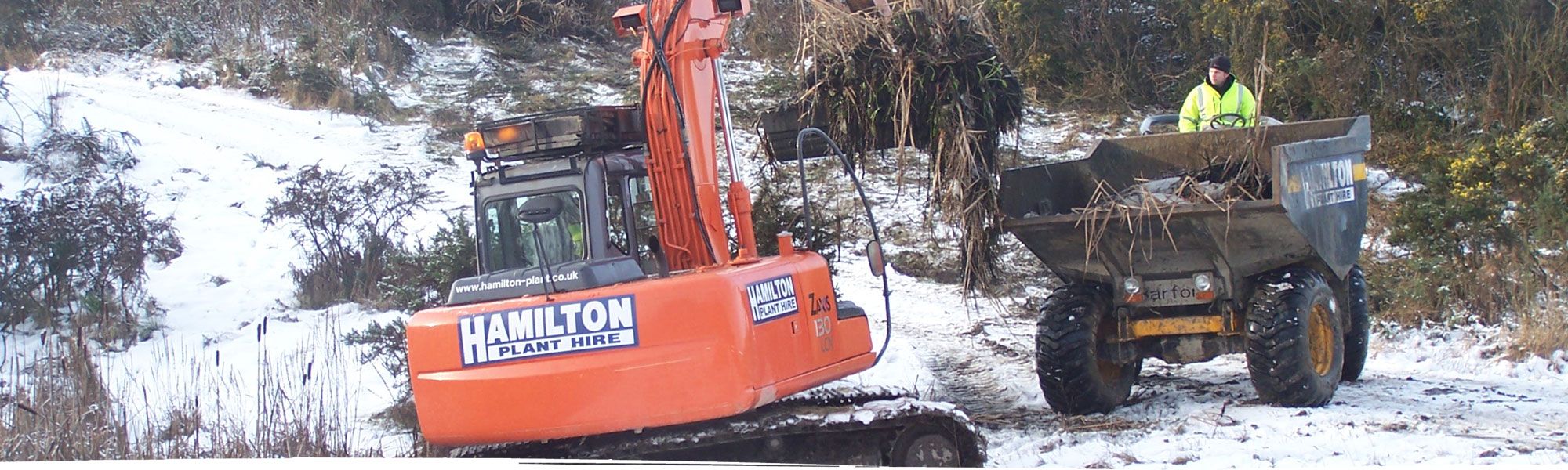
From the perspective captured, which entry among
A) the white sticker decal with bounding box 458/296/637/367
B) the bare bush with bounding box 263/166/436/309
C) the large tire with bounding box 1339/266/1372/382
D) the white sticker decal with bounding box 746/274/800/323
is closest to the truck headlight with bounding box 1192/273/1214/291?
the large tire with bounding box 1339/266/1372/382

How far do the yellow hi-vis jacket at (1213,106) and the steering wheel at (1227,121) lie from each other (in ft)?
0.08

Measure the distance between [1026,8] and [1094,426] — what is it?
11.3 metres

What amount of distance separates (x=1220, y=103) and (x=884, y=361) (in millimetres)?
2903

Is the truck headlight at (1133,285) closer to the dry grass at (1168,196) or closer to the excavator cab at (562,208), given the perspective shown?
the dry grass at (1168,196)

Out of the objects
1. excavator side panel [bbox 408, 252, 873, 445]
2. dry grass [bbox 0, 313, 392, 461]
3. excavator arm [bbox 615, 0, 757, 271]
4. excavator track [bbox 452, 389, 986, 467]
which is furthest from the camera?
excavator arm [bbox 615, 0, 757, 271]

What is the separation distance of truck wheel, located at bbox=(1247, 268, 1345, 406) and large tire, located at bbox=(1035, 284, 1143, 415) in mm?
815

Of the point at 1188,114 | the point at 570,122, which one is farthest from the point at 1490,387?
the point at 570,122

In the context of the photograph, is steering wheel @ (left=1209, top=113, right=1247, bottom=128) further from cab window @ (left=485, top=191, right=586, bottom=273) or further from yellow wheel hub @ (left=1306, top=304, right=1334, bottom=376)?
cab window @ (left=485, top=191, right=586, bottom=273)

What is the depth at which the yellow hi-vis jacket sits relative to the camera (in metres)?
7.88

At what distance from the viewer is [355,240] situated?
11.5 metres

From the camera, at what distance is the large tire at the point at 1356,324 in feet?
26.0

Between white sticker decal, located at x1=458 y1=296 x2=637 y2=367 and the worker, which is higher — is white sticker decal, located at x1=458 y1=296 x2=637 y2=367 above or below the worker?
below

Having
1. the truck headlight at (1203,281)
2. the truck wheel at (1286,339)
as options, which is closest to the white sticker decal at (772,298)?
the truck headlight at (1203,281)

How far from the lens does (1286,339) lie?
6.67 m
